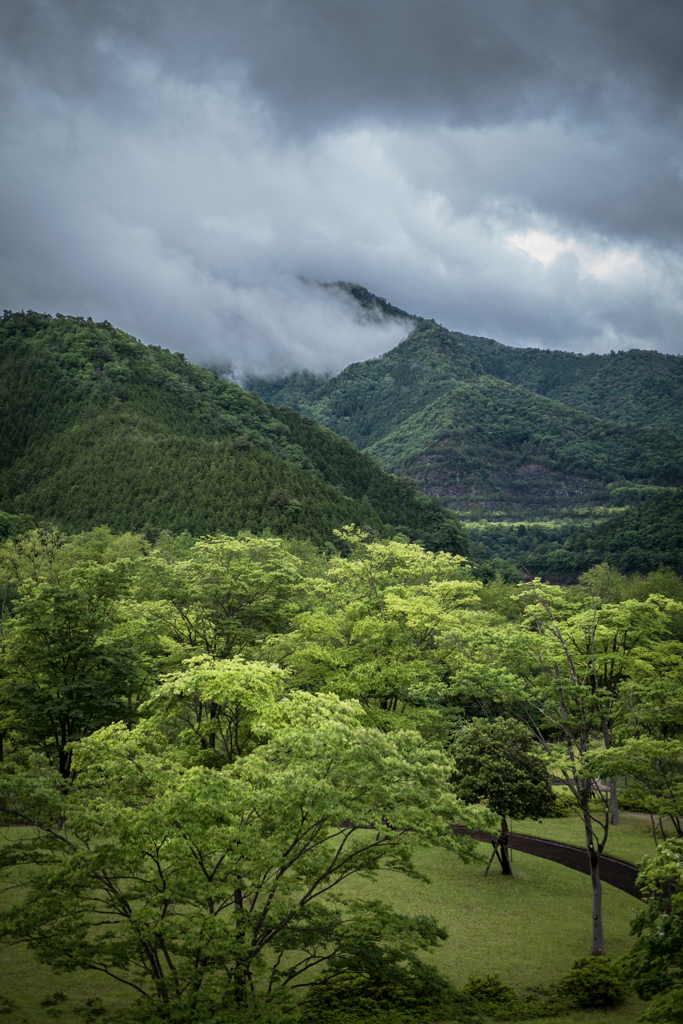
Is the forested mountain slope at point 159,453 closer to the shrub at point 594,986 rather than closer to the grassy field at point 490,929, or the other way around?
the grassy field at point 490,929

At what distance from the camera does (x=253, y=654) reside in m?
24.3

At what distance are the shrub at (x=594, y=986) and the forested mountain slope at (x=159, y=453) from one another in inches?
2335

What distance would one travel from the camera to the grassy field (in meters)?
13.4

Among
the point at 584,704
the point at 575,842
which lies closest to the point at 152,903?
the point at 584,704

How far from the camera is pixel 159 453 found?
90688 millimetres

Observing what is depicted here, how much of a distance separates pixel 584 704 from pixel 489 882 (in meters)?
10.1

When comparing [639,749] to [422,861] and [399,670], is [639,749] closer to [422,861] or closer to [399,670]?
[399,670]

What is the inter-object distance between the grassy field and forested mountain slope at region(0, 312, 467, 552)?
51.9 meters

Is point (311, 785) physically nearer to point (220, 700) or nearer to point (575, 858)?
point (220, 700)

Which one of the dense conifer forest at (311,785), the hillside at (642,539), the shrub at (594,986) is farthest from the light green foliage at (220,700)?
the hillside at (642,539)

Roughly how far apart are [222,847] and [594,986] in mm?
11453

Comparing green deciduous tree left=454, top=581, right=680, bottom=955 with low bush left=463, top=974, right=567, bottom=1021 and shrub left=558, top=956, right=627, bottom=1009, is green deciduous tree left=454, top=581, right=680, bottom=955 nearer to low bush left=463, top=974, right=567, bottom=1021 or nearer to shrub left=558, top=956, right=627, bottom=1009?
shrub left=558, top=956, right=627, bottom=1009

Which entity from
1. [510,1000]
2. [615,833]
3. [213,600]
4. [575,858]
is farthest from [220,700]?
[615,833]

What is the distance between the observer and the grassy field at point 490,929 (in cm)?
1342
